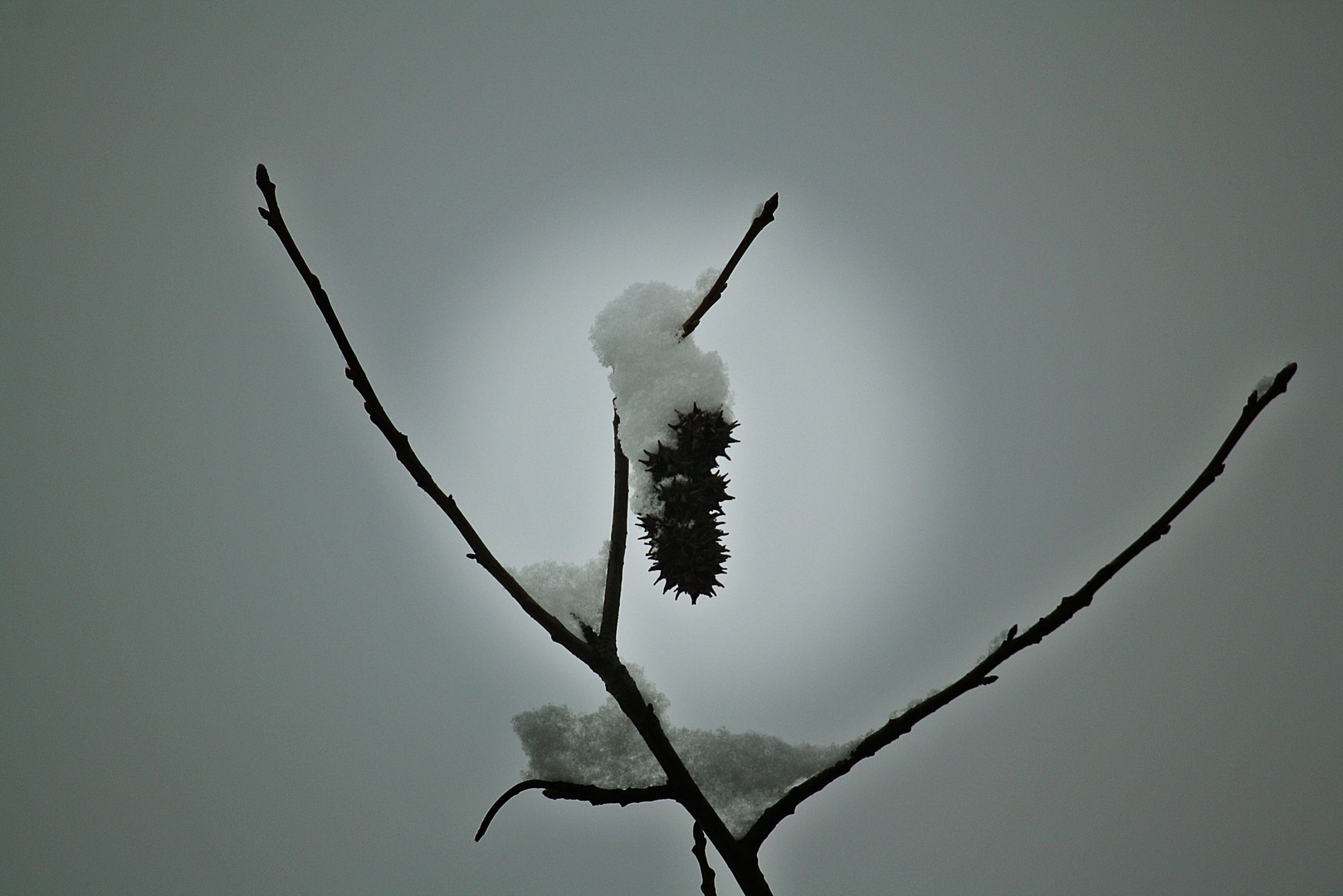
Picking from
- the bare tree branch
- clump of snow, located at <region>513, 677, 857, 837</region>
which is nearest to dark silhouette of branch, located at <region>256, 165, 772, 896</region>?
the bare tree branch

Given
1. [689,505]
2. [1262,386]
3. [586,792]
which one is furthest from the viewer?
[689,505]

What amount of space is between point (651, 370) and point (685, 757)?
0.53 m

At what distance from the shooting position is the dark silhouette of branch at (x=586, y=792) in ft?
2.67

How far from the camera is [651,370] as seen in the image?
96 centimetres

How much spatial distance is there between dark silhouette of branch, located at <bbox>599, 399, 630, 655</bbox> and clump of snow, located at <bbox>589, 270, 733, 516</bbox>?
3 cm

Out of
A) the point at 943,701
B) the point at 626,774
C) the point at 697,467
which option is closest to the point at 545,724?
the point at 626,774

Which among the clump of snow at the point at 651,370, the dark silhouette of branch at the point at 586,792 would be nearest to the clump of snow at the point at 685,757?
the dark silhouette of branch at the point at 586,792

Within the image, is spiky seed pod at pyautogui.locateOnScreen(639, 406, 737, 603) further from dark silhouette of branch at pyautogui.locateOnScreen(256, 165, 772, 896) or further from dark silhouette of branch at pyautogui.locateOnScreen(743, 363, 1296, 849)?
dark silhouette of branch at pyautogui.locateOnScreen(743, 363, 1296, 849)

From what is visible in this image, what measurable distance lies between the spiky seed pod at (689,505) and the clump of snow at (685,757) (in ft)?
0.70

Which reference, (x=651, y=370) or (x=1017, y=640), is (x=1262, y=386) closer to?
(x=1017, y=640)

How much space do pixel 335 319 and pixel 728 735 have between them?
0.72 meters

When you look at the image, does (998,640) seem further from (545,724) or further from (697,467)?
(545,724)

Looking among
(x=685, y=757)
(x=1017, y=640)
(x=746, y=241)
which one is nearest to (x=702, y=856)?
(x=685, y=757)

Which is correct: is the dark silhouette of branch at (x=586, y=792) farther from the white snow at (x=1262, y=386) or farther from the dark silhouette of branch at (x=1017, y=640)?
the white snow at (x=1262, y=386)
